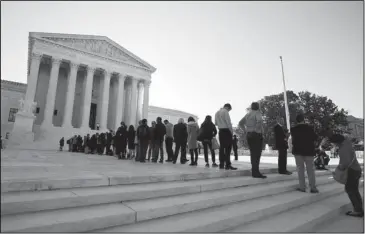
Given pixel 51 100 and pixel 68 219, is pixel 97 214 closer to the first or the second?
pixel 68 219

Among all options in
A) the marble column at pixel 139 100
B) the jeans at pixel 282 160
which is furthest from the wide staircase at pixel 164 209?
the marble column at pixel 139 100

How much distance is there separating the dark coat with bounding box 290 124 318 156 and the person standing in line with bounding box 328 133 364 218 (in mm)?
665

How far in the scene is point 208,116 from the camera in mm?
6828

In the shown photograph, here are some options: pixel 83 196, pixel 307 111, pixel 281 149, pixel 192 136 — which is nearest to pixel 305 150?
pixel 281 149

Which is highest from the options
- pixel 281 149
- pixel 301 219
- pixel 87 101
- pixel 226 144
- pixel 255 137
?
pixel 87 101

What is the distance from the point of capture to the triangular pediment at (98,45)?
26.8 m

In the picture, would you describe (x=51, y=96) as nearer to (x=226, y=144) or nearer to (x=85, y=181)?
(x=226, y=144)

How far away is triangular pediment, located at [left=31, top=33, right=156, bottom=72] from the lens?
26834 millimetres

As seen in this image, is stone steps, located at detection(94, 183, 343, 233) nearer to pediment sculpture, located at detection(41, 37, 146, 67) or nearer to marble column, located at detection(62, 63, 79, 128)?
marble column, located at detection(62, 63, 79, 128)

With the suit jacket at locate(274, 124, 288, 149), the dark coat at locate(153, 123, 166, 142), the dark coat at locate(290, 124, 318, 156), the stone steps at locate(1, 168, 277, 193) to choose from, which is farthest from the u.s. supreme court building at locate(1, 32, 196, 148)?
the dark coat at locate(290, 124, 318, 156)

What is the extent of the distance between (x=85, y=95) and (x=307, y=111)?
38.3 metres

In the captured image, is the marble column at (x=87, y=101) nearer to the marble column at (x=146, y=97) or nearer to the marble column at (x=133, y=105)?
the marble column at (x=133, y=105)

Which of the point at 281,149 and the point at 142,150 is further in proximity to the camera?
the point at 142,150

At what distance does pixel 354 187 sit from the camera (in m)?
4.22
